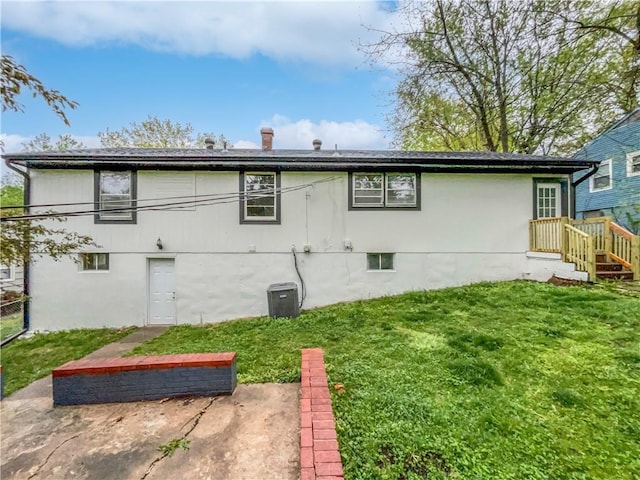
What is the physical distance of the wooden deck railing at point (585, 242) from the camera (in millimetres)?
6941

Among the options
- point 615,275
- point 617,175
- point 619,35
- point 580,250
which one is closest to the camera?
point 580,250

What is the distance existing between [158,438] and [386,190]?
716cm

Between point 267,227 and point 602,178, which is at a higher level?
point 602,178

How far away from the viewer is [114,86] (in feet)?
38.7

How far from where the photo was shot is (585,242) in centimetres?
684

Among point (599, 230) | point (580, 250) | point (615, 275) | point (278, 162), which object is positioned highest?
point (278, 162)

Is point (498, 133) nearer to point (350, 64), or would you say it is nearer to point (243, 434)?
point (350, 64)

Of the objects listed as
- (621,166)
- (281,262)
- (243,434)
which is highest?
(621,166)

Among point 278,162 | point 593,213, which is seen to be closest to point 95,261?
point 278,162

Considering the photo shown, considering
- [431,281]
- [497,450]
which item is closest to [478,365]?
[497,450]

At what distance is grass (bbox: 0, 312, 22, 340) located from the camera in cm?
698

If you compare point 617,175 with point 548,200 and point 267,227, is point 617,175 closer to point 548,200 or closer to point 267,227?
point 548,200

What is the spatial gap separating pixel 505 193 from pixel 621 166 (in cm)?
940

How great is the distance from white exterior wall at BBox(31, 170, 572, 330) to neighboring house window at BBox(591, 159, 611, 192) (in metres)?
9.04
